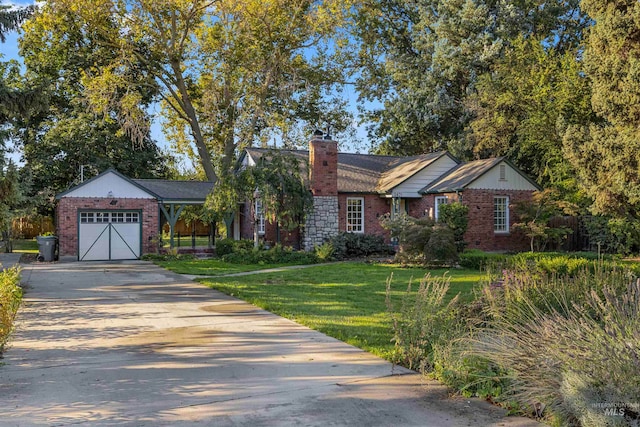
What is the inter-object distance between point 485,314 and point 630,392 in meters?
3.44

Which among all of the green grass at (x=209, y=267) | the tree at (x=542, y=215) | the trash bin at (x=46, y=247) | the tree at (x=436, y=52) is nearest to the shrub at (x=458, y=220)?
the tree at (x=542, y=215)

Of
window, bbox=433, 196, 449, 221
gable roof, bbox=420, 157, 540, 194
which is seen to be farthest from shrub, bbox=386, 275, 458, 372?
window, bbox=433, 196, 449, 221

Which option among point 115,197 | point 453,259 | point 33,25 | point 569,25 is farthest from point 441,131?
point 33,25

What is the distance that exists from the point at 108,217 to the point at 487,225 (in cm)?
1608

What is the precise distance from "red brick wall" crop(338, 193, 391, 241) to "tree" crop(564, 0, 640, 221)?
28.2 feet

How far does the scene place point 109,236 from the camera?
73.4 ft

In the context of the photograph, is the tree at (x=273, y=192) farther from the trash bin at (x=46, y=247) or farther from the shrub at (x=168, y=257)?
the trash bin at (x=46, y=247)

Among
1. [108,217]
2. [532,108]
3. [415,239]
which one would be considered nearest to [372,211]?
[415,239]

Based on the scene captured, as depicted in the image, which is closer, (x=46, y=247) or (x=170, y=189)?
(x=46, y=247)

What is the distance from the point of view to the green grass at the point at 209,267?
16.7 meters

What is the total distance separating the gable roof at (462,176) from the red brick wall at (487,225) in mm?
547

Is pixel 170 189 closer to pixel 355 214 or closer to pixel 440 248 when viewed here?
pixel 355 214

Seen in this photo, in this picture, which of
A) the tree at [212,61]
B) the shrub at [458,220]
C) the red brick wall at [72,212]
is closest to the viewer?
the shrub at [458,220]

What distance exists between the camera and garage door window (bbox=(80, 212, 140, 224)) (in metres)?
22.1
